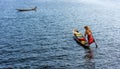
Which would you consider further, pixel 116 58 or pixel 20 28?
pixel 20 28

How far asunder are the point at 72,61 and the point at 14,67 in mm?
7477

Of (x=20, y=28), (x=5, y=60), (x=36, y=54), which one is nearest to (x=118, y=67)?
(x=36, y=54)

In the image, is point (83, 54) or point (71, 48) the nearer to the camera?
point (83, 54)

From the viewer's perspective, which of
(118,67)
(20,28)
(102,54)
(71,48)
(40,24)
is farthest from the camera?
(40,24)

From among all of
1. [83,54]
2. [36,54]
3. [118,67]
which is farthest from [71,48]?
[118,67]

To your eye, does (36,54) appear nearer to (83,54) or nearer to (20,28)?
(83,54)

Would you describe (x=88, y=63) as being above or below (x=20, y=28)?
below

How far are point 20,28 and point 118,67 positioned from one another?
2870cm

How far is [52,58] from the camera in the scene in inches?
1369

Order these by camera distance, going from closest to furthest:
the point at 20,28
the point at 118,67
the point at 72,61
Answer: the point at 118,67 < the point at 72,61 < the point at 20,28

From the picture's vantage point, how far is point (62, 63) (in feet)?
108

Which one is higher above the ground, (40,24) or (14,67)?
(40,24)

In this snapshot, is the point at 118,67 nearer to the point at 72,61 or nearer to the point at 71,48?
the point at 72,61

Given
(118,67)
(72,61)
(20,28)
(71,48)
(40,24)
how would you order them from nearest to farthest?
1. (118,67)
2. (72,61)
3. (71,48)
4. (20,28)
5. (40,24)
